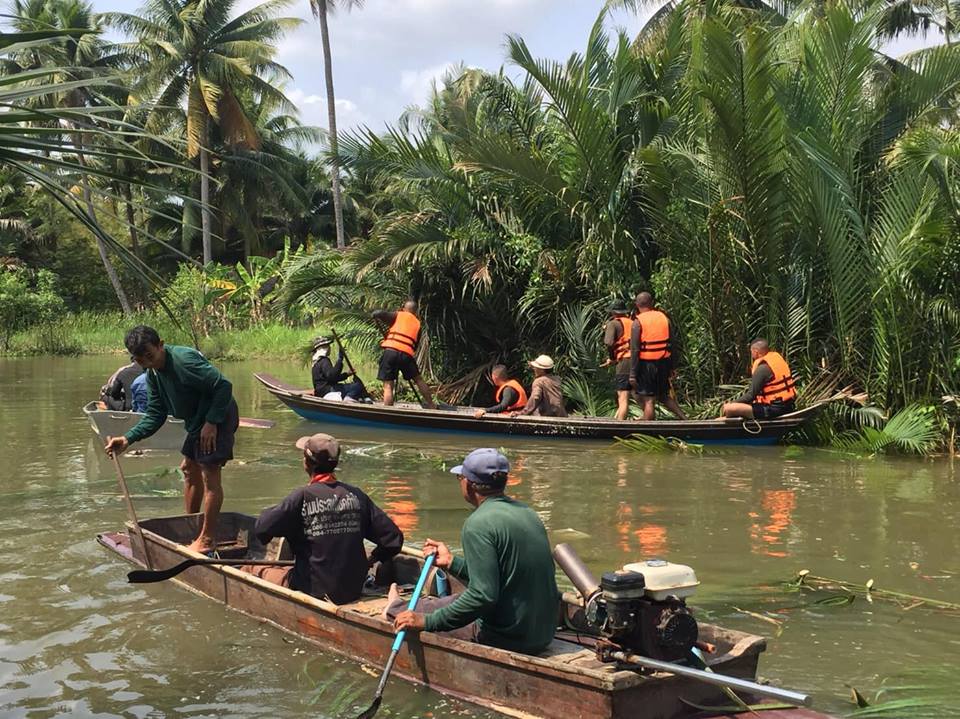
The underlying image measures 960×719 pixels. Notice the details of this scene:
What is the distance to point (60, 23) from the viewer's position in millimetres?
37969

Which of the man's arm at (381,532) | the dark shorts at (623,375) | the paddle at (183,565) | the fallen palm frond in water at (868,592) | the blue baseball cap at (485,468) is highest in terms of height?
the dark shorts at (623,375)

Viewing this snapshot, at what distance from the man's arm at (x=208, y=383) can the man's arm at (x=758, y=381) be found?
7.27 meters

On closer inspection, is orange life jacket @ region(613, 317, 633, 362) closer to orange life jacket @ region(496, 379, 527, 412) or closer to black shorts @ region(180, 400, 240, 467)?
orange life jacket @ region(496, 379, 527, 412)

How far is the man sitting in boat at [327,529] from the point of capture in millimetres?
5809

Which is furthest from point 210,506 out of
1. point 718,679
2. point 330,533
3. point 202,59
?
point 202,59

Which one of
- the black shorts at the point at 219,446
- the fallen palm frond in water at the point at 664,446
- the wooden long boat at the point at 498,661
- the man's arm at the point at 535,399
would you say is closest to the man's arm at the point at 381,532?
the wooden long boat at the point at 498,661

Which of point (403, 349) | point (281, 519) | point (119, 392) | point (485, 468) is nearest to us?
point (485, 468)

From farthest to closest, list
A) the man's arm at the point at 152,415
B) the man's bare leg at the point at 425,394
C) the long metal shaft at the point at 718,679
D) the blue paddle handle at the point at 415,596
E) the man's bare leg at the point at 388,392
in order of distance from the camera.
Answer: the man's bare leg at the point at 388,392, the man's bare leg at the point at 425,394, the man's arm at the point at 152,415, the blue paddle handle at the point at 415,596, the long metal shaft at the point at 718,679

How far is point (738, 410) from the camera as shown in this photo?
13148 mm

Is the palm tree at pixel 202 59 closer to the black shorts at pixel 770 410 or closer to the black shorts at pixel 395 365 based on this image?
the black shorts at pixel 395 365

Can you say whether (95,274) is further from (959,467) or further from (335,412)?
(959,467)

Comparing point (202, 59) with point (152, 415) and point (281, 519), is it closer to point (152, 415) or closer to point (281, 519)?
point (152, 415)

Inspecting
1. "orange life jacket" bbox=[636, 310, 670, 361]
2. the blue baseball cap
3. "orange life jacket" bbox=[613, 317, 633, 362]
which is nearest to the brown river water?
the blue baseball cap

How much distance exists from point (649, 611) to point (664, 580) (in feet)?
0.48
